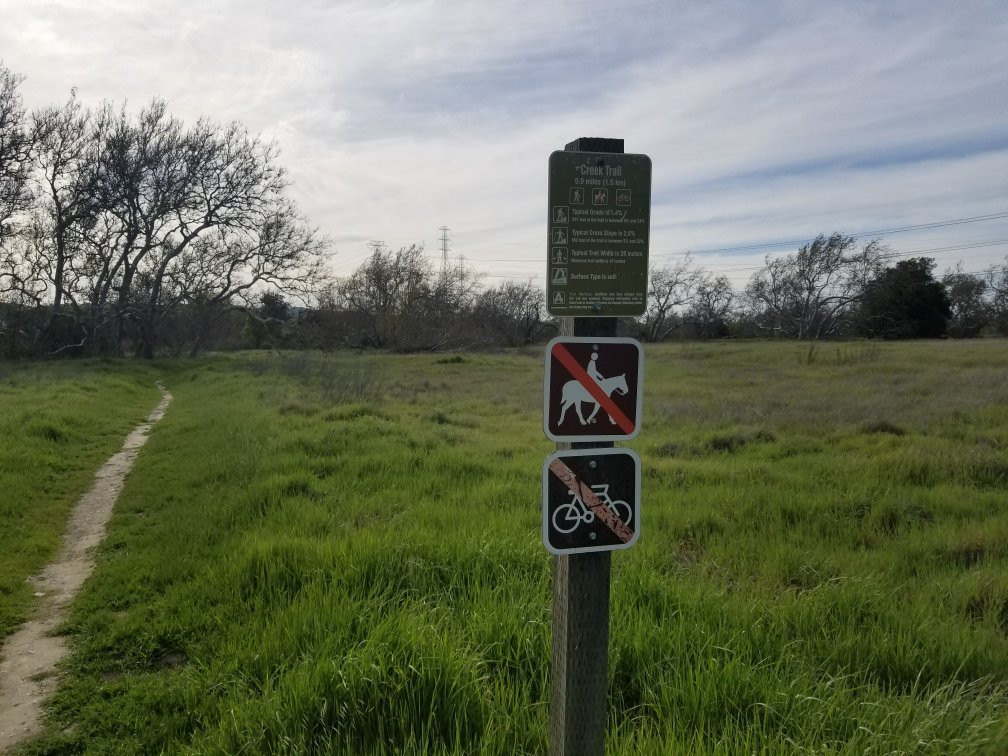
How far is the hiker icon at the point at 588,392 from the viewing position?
6.89 feet

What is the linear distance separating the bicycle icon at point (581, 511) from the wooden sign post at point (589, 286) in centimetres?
12

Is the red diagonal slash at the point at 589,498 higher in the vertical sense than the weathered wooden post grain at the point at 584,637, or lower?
higher

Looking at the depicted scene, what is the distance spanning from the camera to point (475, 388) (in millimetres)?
22859

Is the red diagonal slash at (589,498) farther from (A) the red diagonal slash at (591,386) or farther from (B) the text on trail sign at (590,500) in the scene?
(A) the red diagonal slash at (591,386)

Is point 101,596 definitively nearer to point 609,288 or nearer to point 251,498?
point 251,498

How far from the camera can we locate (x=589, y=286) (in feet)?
6.99

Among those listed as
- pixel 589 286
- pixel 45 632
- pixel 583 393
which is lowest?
pixel 45 632

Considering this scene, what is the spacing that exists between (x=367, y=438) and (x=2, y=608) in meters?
5.76

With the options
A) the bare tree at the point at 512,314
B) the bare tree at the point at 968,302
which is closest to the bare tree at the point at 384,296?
the bare tree at the point at 512,314

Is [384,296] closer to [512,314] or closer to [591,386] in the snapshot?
[512,314]

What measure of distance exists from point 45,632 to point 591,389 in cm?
472

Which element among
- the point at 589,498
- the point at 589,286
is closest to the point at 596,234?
the point at 589,286

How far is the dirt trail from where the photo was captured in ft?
12.1

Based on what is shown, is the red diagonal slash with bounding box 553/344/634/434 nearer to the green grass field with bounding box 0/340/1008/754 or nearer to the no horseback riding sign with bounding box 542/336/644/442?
the no horseback riding sign with bounding box 542/336/644/442
